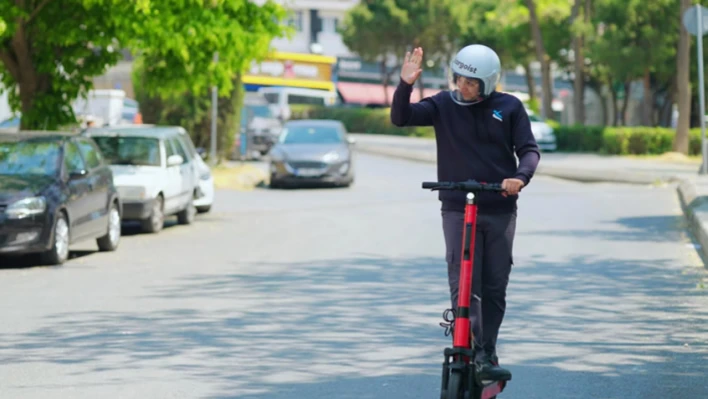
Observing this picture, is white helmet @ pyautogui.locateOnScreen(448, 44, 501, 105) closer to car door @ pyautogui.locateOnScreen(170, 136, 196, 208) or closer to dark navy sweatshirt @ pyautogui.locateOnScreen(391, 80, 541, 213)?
dark navy sweatshirt @ pyautogui.locateOnScreen(391, 80, 541, 213)

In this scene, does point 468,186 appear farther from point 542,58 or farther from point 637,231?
point 542,58

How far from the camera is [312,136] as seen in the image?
3272 centimetres

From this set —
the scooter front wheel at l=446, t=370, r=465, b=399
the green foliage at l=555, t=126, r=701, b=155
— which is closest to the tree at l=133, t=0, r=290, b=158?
the scooter front wheel at l=446, t=370, r=465, b=399

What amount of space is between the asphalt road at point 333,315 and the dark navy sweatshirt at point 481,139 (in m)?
1.41

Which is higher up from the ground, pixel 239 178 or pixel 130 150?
pixel 130 150

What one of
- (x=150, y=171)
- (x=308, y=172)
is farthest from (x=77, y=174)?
(x=308, y=172)

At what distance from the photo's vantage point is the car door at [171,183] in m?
20.7

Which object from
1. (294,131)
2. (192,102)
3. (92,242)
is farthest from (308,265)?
(192,102)

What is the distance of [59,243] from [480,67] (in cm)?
963

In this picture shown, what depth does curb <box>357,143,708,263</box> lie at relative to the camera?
18672 mm

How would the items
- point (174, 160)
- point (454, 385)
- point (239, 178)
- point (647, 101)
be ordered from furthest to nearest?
point (647, 101)
point (239, 178)
point (174, 160)
point (454, 385)

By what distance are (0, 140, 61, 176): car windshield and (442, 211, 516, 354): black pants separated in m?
9.74

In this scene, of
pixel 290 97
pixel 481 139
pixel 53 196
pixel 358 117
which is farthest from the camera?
pixel 358 117

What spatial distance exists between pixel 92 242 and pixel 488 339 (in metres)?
12.6
